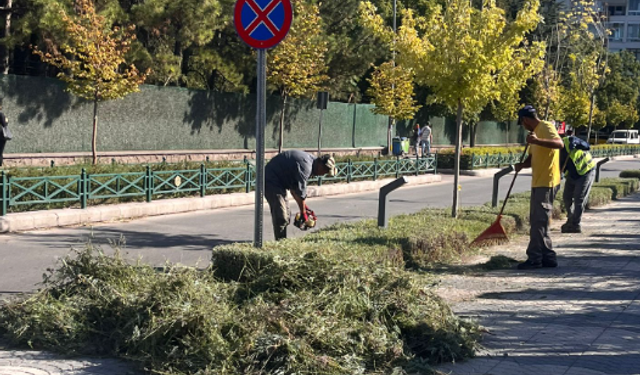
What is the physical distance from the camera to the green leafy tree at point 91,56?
1847cm

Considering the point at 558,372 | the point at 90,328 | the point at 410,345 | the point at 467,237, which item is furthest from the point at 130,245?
the point at 558,372

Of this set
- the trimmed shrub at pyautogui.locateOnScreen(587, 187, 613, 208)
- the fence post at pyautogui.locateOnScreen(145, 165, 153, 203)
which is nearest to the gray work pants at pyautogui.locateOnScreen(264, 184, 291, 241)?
the fence post at pyautogui.locateOnScreen(145, 165, 153, 203)

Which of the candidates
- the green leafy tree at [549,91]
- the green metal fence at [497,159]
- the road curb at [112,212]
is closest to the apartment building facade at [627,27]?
the green metal fence at [497,159]

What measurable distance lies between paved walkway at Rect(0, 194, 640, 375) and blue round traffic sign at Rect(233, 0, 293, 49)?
2.82m

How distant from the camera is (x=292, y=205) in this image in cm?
1675

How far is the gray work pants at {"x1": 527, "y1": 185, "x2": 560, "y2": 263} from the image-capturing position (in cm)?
898

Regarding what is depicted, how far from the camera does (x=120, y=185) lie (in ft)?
46.3

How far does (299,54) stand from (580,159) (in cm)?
1476

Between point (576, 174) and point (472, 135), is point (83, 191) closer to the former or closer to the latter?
point (576, 174)

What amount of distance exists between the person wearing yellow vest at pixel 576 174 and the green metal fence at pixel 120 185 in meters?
7.21

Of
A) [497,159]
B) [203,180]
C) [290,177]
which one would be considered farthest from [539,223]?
[497,159]

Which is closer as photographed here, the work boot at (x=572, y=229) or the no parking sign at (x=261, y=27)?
the no parking sign at (x=261, y=27)

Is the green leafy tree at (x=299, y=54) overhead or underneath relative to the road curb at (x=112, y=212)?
overhead

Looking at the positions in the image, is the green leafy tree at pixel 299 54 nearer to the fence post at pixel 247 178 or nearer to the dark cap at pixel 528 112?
the fence post at pixel 247 178
